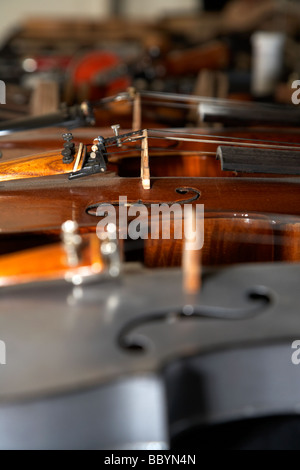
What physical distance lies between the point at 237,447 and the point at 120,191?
0.50 m

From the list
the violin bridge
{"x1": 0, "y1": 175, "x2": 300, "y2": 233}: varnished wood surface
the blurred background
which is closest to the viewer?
{"x1": 0, "y1": 175, "x2": 300, "y2": 233}: varnished wood surface

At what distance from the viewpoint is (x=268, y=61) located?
2619 mm

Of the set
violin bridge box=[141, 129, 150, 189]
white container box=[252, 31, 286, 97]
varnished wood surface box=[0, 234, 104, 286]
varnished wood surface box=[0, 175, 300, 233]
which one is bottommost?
varnished wood surface box=[0, 234, 104, 286]

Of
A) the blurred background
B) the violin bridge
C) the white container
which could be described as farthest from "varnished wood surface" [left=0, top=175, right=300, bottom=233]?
the white container

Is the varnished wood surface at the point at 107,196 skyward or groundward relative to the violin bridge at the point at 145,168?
groundward

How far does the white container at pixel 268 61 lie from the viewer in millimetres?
2572

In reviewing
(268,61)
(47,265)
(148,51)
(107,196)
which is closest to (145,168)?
(107,196)

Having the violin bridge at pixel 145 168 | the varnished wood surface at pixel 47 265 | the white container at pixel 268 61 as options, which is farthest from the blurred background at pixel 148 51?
the varnished wood surface at pixel 47 265

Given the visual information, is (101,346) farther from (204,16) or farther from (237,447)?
(204,16)

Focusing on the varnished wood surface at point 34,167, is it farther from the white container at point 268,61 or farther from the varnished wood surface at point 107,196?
the white container at point 268,61

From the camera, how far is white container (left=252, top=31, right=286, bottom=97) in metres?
2.57

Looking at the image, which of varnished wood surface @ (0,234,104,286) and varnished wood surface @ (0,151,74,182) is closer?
varnished wood surface @ (0,234,104,286)

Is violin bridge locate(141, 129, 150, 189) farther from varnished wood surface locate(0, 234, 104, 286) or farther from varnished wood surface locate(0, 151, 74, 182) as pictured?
varnished wood surface locate(0, 234, 104, 286)
